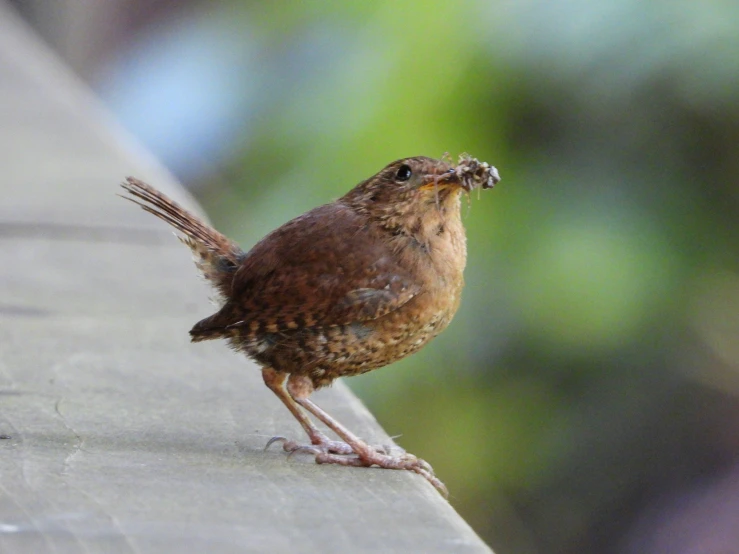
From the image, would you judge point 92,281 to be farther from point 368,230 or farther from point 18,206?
point 368,230

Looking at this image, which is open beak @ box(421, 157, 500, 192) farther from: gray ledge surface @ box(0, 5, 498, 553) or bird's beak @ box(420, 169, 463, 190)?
gray ledge surface @ box(0, 5, 498, 553)

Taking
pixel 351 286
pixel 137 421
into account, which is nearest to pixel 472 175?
pixel 351 286

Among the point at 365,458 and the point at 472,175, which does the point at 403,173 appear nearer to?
the point at 472,175

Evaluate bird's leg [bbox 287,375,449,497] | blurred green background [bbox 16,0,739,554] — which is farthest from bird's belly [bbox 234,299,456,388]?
blurred green background [bbox 16,0,739,554]

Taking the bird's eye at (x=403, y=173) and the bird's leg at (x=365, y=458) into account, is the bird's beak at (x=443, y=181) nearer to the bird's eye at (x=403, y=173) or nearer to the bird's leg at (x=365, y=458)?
the bird's eye at (x=403, y=173)

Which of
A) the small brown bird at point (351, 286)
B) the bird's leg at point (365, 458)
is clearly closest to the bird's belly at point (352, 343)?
the small brown bird at point (351, 286)

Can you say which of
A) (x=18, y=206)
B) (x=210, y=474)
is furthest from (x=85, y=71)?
(x=210, y=474)
